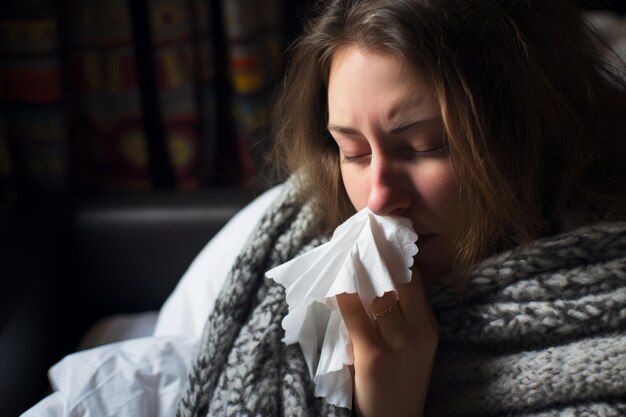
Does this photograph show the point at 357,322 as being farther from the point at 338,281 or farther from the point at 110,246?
the point at 110,246

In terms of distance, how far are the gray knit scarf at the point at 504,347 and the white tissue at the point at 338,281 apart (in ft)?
0.09

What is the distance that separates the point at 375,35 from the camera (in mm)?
781

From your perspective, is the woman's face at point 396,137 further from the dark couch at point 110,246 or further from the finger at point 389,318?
the dark couch at point 110,246

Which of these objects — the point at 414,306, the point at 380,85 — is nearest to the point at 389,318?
the point at 414,306

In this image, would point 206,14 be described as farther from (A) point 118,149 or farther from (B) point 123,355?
(B) point 123,355

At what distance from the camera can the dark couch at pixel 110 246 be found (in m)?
1.33

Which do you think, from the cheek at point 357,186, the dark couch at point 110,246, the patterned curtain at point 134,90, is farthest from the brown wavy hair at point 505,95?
the patterned curtain at point 134,90

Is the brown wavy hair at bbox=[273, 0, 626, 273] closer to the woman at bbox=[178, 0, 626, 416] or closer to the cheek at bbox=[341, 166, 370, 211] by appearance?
the woman at bbox=[178, 0, 626, 416]

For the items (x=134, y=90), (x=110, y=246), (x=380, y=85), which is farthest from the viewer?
(x=134, y=90)

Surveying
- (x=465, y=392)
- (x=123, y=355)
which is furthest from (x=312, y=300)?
(x=123, y=355)

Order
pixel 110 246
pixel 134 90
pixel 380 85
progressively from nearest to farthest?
pixel 380 85 → pixel 110 246 → pixel 134 90

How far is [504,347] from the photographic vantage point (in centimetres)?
84

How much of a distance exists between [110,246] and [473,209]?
83 centimetres

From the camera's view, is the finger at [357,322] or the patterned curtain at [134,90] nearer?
the finger at [357,322]
